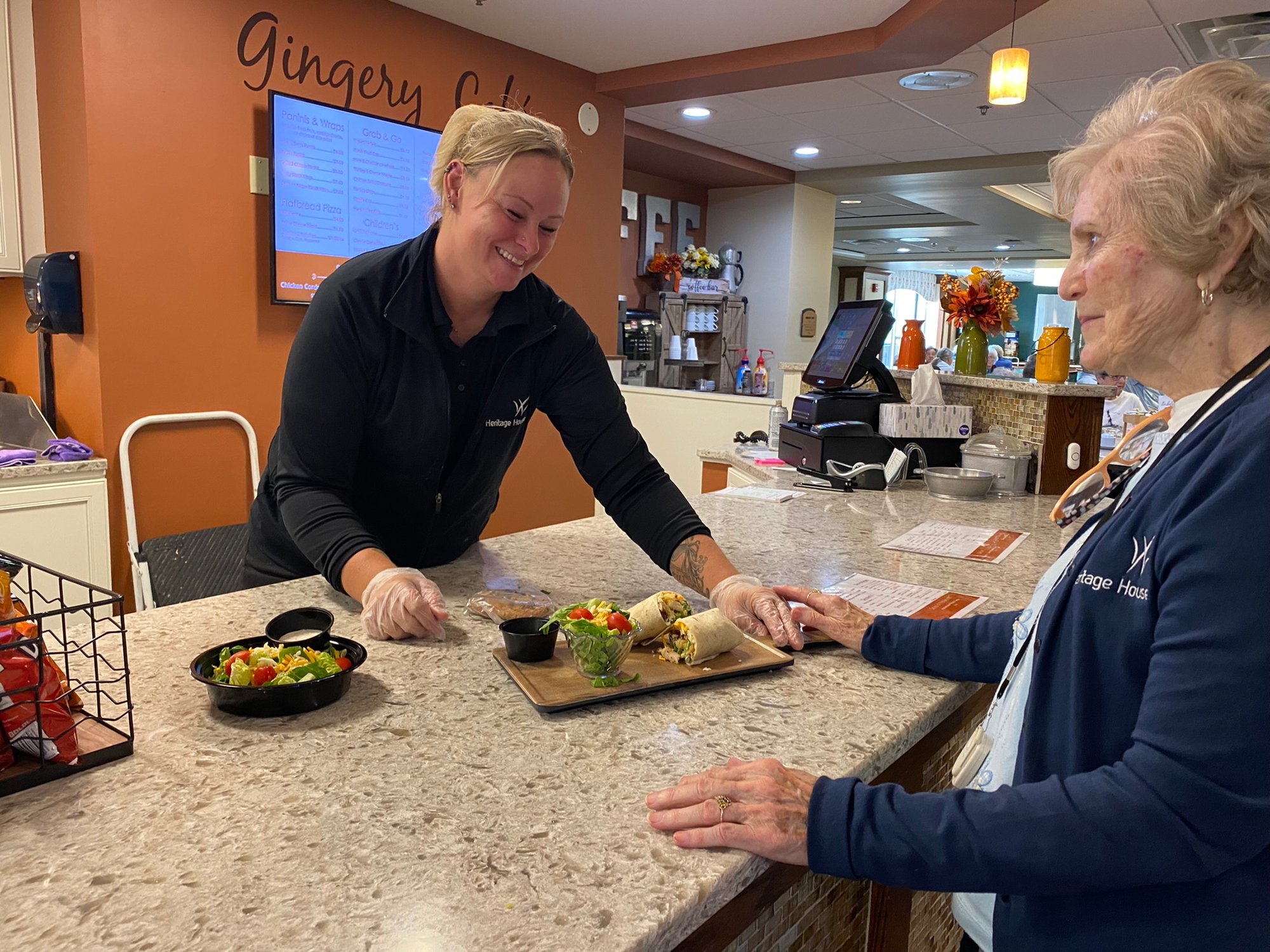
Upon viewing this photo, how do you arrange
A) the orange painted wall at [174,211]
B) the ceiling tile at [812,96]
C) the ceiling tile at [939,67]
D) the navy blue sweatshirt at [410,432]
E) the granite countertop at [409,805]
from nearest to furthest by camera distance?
1. the granite countertop at [409,805]
2. the navy blue sweatshirt at [410,432]
3. the orange painted wall at [174,211]
4. the ceiling tile at [939,67]
5. the ceiling tile at [812,96]

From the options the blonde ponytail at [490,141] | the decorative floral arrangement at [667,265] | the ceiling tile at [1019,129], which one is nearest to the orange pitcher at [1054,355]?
the blonde ponytail at [490,141]

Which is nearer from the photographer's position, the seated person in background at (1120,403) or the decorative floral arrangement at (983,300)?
the seated person in background at (1120,403)

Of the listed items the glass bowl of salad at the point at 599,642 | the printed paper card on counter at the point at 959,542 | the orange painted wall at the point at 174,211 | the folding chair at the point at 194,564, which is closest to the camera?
the glass bowl of salad at the point at 599,642

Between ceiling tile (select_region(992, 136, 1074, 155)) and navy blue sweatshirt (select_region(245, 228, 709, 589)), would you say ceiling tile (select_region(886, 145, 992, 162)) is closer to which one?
ceiling tile (select_region(992, 136, 1074, 155))

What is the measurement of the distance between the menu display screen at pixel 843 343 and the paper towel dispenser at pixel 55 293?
2.43 m

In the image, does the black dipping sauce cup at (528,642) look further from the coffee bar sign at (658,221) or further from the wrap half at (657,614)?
the coffee bar sign at (658,221)

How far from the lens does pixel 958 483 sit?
2588 mm

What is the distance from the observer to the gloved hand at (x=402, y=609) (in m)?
1.22

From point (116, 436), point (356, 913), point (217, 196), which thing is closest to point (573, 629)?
point (356, 913)

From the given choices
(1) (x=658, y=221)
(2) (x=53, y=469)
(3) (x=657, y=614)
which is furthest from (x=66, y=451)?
(1) (x=658, y=221)

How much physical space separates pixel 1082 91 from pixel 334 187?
3.80 meters

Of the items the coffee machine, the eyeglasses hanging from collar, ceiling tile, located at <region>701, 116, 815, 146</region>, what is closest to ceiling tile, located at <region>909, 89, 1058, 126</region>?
ceiling tile, located at <region>701, 116, 815, 146</region>

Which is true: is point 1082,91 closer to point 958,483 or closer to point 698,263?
point 698,263

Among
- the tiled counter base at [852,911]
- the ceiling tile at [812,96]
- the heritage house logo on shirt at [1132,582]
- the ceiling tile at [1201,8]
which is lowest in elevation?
the tiled counter base at [852,911]
